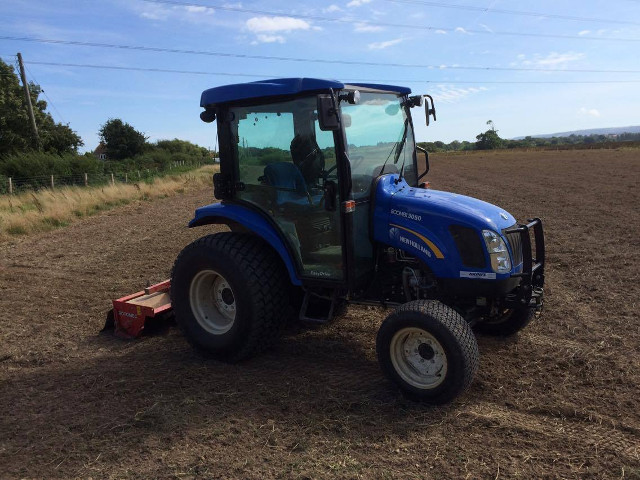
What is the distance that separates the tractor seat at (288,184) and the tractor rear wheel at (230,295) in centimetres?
52

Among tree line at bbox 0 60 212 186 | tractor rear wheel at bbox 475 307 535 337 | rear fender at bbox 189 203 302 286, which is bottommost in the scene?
tractor rear wheel at bbox 475 307 535 337

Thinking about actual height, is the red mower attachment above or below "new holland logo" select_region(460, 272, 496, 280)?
below

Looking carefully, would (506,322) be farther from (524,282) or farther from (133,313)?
(133,313)

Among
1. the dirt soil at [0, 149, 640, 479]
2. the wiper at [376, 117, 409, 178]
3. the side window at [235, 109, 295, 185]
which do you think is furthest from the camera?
the wiper at [376, 117, 409, 178]

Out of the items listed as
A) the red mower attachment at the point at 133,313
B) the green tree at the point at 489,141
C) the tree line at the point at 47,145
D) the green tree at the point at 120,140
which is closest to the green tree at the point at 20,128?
the tree line at the point at 47,145

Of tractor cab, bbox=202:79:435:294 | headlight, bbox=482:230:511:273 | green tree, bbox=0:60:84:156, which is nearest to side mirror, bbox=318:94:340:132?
tractor cab, bbox=202:79:435:294

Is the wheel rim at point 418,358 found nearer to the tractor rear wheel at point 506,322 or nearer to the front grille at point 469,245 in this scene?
the front grille at point 469,245

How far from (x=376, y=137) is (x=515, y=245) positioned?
1.36 m

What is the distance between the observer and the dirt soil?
293 cm

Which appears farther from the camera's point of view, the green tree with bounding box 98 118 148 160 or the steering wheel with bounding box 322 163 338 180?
the green tree with bounding box 98 118 148 160

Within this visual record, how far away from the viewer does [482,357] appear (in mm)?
4176

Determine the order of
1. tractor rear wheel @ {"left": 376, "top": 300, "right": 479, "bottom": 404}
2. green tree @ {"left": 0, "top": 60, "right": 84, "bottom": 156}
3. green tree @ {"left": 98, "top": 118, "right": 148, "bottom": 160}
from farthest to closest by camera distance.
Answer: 1. green tree @ {"left": 98, "top": 118, "right": 148, "bottom": 160}
2. green tree @ {"left": 0, "top": 60, "right": 84, "bottom": 156}
3. tractor rear wheel @ {"left": 376, "top": 300, "right": 479, "bottom": 404}

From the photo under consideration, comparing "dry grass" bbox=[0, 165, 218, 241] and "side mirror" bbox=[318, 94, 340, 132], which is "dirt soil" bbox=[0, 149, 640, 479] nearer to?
"side mirror" bbox=[318, 94, 340, 132]

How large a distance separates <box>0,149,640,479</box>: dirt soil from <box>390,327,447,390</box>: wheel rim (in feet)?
0.59
